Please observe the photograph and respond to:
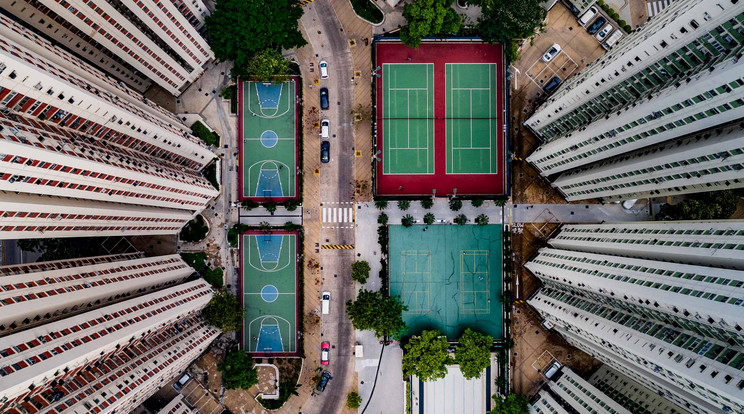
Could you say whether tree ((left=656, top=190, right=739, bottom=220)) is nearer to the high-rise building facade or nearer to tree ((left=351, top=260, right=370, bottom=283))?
the high-rise building facade

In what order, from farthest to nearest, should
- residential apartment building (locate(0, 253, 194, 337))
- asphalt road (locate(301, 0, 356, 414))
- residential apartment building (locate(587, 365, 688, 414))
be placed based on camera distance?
asphalt road (locate(301, 0, 356, 414)), residential apartment building (locate(587, 365, 688, 414)), residential apartment building (locate(0, 253, 194, 337))

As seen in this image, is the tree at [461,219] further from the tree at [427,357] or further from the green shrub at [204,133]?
the green shrub at [204,133]

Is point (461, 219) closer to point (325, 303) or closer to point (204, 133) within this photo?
point (325, 303)

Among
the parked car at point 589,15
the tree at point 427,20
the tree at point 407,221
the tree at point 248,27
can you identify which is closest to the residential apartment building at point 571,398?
the tree at point 407,221

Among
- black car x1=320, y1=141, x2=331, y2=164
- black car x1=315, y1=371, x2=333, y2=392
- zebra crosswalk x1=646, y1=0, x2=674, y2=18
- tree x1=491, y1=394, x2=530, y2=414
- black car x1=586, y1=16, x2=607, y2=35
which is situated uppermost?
zebra crosswalk x1=646, y1=0, x2=674, y2=18

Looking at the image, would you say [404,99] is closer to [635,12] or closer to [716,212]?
[635,12]

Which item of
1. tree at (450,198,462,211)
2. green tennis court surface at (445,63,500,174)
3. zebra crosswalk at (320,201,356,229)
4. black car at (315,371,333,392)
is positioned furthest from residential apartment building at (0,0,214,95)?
black car at (315,371,333,392)

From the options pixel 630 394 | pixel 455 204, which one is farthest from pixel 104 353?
pixel 630 394
